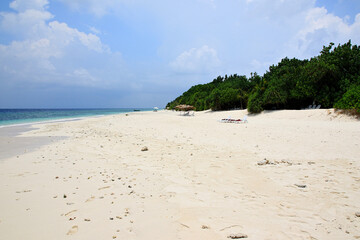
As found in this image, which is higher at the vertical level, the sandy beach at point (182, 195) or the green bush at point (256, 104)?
the green bush at point (256, 104)

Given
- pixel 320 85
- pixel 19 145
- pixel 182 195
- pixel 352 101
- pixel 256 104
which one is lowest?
pixel 182 195

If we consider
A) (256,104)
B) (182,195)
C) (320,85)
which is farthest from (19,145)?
(320,85)

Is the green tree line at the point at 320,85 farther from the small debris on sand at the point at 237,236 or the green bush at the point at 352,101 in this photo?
the small debris on sand at the point at 237,236

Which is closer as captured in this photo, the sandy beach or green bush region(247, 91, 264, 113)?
the sandy beach

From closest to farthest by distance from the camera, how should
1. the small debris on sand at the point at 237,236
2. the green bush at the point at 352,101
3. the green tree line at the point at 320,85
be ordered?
the small debris on sand at the point at 237,236
the green bush at the point at 352,101
the green tree line at the point at 320,85

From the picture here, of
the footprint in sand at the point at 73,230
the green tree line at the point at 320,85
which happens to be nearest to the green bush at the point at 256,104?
the green tree line at the point at 320,85

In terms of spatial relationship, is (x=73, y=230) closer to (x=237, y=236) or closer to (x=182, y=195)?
(x=182, y=195)

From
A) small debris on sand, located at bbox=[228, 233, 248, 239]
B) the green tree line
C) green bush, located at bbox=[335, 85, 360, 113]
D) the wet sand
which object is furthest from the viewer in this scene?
the green tree line

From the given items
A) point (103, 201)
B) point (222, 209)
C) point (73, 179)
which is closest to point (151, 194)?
point (103, 201)

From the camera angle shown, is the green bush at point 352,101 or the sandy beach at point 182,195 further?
the green bush at point 352,101

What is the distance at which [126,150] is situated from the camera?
902cm

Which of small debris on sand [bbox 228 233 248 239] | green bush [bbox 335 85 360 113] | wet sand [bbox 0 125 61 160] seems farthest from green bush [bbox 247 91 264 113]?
small debris on sand [bbox 228 233 248 239]

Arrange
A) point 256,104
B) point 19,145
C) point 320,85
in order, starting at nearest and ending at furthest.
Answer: point 19,145
point 320,85
point 256,104

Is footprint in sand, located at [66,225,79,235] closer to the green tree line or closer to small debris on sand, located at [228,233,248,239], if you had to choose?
small debris on sand, located at [228,233,248,239]
